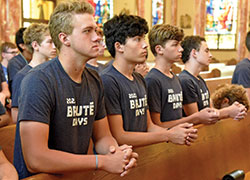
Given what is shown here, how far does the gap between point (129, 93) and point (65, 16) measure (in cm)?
85

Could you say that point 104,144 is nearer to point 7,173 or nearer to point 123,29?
point 7,173

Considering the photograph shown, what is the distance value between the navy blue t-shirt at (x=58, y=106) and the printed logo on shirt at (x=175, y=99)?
1.21 metres

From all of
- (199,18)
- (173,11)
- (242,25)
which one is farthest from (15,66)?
(242,25)

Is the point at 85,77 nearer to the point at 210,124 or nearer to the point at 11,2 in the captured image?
the point at 210,124

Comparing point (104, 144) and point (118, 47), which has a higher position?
point (118, 47)

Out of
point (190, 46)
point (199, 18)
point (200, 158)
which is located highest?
point (199, 18)

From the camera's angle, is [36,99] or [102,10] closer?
[36,99]

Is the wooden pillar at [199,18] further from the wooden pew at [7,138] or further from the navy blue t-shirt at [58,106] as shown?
the navy blue t-shirt at [58,106]

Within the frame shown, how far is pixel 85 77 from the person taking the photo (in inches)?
91.8

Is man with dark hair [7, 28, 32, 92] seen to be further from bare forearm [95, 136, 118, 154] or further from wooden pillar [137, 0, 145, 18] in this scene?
wooden pillar [137, 0, 145, 18]

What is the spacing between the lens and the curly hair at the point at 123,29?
9.88ft

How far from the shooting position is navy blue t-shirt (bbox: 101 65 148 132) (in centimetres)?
279

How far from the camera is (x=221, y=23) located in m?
17.5

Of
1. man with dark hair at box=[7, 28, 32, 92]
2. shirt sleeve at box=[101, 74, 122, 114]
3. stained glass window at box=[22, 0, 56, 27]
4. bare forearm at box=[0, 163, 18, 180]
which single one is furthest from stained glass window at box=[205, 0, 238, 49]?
bare forearm at box=[0, 163, 18, 180]
